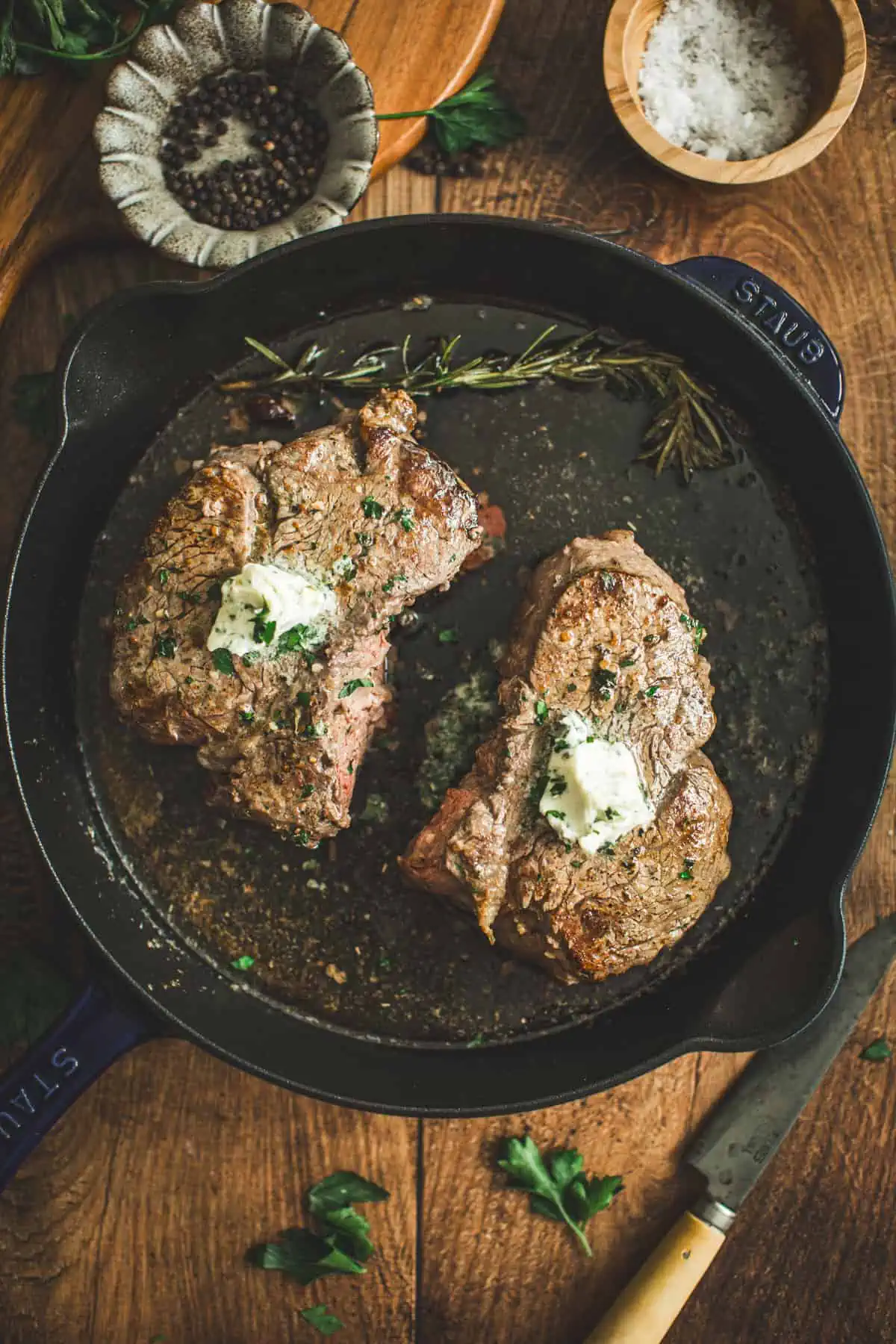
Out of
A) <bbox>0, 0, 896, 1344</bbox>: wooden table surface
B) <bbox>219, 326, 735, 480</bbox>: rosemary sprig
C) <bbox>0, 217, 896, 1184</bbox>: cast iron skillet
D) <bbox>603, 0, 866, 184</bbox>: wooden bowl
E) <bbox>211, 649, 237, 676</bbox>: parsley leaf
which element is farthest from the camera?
<bbox>0, 0, 896, 1344</bbox>: wooden table surface

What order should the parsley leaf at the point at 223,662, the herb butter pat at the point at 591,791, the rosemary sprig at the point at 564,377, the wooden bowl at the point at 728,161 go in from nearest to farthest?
1. the herb butter pat at the point at 591,791
2. the parsley leaf at the point at 223,662
3. the wooden bowl at the point at 728,161
4. the rosemary sprig at the point at 564,377

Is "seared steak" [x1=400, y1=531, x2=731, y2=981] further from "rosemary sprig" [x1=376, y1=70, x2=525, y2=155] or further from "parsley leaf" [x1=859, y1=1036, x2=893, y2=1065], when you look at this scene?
"rosemary sprig" [x1=376, y1=70, x2=525, y2=155]

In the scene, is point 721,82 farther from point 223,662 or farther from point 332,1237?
point 332,1237

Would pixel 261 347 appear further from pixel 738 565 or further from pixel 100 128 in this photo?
pixel 738 565

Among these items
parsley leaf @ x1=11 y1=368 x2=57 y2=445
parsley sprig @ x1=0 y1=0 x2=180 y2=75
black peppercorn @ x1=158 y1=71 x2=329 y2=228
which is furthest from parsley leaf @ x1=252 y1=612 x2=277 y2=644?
parsley sprig @ x1=0 y1=0 x2=180 y2=75

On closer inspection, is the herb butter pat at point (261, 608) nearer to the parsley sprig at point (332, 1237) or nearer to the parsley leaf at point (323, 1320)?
the parsley sprig at point (332, 1237)

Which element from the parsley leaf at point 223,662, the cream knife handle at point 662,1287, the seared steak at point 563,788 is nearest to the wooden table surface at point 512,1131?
the cream knife handle at point 662,1287
